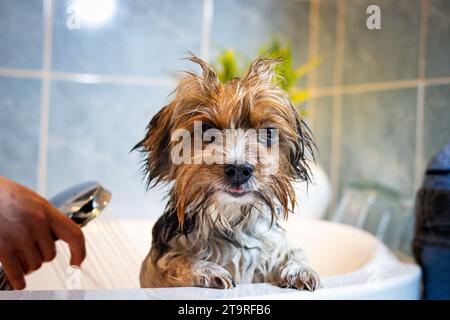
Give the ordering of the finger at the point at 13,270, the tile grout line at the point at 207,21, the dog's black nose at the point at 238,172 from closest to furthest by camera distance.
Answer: the dog's black nose at the point at 238,172, the finger at the point at 13,270, the tile grout line at the point at 207,21

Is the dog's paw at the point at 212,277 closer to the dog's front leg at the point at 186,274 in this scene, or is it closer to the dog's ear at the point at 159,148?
the dog's front leg at the point at 186,274

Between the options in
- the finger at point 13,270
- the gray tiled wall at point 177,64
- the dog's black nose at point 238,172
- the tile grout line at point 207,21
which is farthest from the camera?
the tile grout line at point 207,21

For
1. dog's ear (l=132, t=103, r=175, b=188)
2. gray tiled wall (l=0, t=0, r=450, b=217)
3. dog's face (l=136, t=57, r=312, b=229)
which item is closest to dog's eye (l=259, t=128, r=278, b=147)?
dog's face (l=136, t=57, r=312, b=229)

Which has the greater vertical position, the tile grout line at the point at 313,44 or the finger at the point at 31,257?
the tile grout line at the point at 313,44

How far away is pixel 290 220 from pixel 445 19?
20.6 inches

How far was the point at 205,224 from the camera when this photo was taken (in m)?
0.68

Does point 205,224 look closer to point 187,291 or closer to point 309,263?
point 187,291

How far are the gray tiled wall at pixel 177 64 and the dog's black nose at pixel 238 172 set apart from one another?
0.32 m

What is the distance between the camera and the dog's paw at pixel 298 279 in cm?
70

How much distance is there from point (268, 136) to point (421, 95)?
2.04ft

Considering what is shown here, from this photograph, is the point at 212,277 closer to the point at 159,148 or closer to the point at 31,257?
the point at 159,148

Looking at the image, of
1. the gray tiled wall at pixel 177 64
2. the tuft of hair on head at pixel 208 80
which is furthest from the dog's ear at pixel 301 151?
the gray tiled wall at pixel 177 64

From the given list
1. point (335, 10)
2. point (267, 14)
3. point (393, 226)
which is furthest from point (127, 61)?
point (393, 226)

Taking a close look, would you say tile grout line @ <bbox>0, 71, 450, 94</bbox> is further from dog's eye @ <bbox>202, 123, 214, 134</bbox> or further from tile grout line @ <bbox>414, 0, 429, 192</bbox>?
dog's eye @ <bbox>202, 123, 214, 134</bbox>
